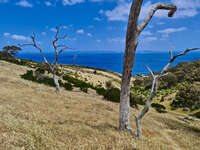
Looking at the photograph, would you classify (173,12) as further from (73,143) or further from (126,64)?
(73,143)

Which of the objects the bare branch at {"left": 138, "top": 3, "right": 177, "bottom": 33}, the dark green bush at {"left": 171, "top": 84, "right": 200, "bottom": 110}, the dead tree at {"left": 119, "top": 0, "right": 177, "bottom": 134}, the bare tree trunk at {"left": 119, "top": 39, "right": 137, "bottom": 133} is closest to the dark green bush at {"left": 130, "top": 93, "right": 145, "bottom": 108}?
the dark green bush at {"left": 171, "top": 84, "right": 200, "bottom": 110}

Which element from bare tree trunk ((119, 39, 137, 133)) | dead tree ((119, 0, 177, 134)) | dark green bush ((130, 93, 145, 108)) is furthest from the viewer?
dark green bush ((130, 93, 145, 108))

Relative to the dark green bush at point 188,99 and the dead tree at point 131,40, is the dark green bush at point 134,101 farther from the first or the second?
the dead tree at point 131,40

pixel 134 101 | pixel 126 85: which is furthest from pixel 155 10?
pixel 134 101

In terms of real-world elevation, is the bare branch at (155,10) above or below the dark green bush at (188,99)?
above

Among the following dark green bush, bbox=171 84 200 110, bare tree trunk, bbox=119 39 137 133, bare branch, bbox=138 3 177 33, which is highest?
bare branch, bbox=138 3 177 33

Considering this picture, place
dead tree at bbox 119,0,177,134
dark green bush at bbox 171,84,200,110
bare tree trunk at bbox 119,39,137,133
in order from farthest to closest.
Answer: dark green bush at bbox 171,84,200,110 → bare tree trunk at bbox 119,39,137,133 → dead tree at bbox 119,0,177,134

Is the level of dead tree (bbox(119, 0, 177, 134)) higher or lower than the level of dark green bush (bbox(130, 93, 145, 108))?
higher

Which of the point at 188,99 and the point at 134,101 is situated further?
the point at 188,99

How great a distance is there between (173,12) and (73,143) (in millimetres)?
6561

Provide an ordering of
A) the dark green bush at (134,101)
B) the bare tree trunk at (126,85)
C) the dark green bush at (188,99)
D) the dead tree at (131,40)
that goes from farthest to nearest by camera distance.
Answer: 1. the dark green bush at (188,99)
2. the dark green bush at (134,101)
3. the bare tree trunk at (126,85)
4. the dead tree at (131,40)

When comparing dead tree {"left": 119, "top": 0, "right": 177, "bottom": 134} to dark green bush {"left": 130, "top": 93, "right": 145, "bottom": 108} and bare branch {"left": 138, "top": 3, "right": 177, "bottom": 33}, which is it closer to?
bare branch {"left": 138, "top": 3, "right": 177, "bottom": 33}

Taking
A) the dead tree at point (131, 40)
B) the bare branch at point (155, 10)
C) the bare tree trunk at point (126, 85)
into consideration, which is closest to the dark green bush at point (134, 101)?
the bare tree trunk at point (126, 85)

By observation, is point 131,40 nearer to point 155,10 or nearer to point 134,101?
point 155,10
